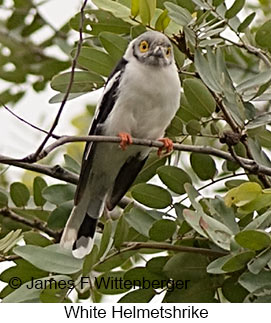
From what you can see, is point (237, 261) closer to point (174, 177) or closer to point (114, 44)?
point (174, 177)

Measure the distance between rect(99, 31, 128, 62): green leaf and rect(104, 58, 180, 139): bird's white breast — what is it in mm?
270

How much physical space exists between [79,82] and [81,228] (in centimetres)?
63

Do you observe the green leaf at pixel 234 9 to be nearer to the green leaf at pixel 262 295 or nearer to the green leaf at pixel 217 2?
the green leaf at pixel 217 2

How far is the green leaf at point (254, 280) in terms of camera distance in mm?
2816

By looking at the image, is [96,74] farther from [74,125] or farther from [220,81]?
[74,125]

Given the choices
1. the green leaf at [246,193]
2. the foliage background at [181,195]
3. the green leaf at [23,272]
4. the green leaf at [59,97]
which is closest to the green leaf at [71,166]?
the foliage background at [181,195]

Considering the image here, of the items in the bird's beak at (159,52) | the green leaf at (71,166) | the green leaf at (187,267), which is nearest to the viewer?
the green leaf at (187,267)

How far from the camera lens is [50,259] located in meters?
2.98

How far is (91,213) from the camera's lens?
4.08 meters

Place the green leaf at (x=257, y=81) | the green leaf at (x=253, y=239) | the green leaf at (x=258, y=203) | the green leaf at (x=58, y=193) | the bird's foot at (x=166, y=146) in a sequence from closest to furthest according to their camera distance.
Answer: the green leaf at (x=253, y=239) → the green leaf at (x=258, y=203) → the green leaf at (x=257, y=81) → the bird's foot at (x=166, y=146) → the green leaf at (x=58, y=193)

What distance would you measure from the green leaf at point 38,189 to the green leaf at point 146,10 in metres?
0.79

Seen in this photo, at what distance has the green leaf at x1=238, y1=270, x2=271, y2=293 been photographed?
9.24 ft

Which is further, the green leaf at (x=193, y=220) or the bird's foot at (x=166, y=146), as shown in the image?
the bird's foot at (x=166, y=146)

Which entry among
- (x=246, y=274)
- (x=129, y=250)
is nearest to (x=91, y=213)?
(x=129, y=250)
